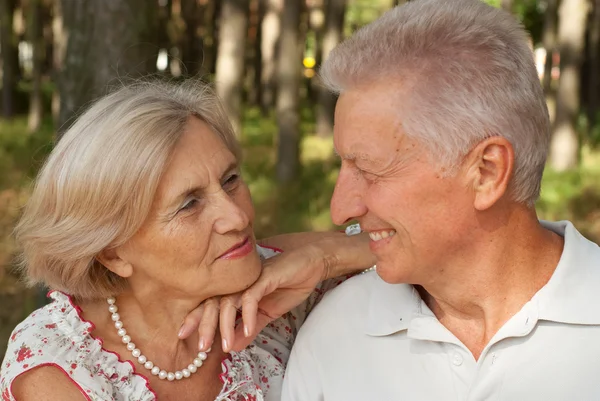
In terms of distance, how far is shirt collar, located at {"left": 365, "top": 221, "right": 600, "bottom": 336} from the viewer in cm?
249

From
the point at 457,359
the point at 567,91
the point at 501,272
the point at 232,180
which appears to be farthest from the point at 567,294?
the point at 567,91

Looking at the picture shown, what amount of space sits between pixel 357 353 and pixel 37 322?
1.11 m

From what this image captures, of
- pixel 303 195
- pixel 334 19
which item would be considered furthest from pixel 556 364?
pixel 334 19

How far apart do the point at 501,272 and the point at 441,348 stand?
315 millimetres

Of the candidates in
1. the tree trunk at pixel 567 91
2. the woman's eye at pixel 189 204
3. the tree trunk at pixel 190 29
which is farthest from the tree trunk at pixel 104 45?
the tree trunk at pixel 190 29

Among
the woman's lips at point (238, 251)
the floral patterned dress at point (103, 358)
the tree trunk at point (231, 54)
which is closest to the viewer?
the floral patterned dress at point (103, 358)

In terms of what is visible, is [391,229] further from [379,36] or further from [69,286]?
[69,286]

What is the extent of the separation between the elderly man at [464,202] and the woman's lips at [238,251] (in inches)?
16.3

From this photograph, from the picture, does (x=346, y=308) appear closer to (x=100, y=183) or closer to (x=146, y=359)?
(x=146, y=359)

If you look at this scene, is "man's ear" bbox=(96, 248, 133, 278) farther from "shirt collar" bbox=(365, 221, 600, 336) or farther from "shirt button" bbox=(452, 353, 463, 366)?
"shirt button" bbox=(452, 353, 463, 366)

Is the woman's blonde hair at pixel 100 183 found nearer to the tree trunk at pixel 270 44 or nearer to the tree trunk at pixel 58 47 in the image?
the tree trunk at pixel 58 47

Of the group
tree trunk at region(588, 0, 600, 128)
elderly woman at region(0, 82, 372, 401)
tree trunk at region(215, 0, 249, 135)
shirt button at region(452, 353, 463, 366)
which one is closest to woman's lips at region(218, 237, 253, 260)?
elderly woman at region(0, 82, 372, 401)

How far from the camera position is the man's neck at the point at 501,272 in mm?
2564

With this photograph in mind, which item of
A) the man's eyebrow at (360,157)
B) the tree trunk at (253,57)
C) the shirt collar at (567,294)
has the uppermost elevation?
the man's eyebrow at (360,157)
